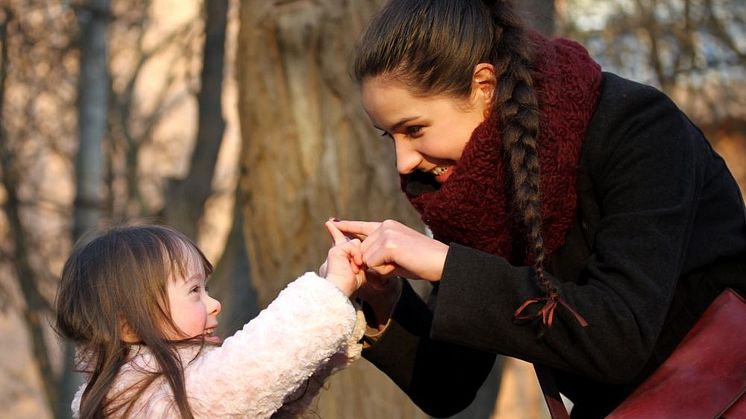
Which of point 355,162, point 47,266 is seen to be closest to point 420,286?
point 355,162

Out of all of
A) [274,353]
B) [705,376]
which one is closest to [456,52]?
[274,353]

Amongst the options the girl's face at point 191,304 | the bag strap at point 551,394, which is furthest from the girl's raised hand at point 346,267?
the bag strap at point 551,394

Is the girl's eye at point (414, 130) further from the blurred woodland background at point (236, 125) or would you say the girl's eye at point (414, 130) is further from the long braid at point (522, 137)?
the blurred woodland background at point (236, 125)

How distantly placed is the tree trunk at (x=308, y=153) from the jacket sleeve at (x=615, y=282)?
2.45 meters

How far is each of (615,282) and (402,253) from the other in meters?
0.43

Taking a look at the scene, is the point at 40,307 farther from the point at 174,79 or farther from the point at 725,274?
the point at 725,274

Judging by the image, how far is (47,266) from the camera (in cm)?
1348

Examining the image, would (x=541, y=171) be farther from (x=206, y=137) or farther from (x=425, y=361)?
(x=206, y=137)

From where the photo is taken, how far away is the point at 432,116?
2.65 m

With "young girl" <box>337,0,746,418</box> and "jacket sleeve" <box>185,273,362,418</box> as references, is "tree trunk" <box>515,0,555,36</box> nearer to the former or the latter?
"young girl" <box>337,0,746,418</box>

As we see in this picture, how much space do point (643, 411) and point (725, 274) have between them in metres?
0.36

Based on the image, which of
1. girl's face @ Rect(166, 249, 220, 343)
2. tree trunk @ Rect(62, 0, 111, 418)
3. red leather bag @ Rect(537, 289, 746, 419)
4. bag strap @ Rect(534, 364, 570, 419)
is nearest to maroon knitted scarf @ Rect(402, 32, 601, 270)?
bag strap @ Rect(534, 364, 570, 419)

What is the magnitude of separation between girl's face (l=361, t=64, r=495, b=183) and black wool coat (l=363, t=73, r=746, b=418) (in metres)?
0.27

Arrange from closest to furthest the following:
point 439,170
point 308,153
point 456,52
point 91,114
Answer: point 456,52
point 439,170
point 308,153
point 91,114
